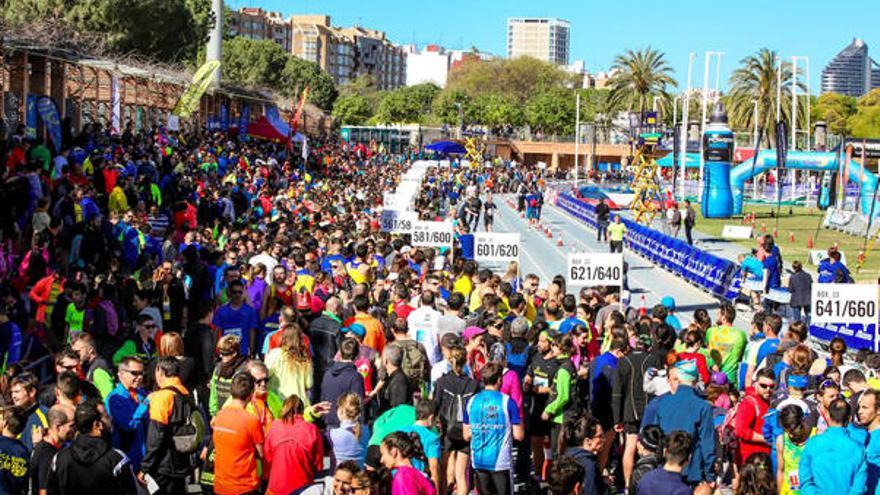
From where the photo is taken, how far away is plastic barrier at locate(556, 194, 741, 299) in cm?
2789

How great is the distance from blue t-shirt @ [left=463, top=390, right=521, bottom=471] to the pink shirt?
6.45ft

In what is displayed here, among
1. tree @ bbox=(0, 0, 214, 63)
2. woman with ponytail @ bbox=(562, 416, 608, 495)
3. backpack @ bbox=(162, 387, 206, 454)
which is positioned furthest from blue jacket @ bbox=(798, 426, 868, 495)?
tree @ bbox=(0, 0, 214, 63)

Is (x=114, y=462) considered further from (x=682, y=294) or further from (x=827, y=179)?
(x=827, y=179)

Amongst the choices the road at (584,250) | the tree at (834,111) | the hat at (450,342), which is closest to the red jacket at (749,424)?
the hat at (450,342)

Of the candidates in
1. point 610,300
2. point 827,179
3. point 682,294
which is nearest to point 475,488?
point 610,300

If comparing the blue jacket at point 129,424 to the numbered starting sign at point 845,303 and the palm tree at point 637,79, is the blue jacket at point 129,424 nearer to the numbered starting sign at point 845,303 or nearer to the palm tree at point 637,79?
the numbered starting sign at point 845,303

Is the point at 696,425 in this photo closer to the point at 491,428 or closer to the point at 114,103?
the point at 491,428

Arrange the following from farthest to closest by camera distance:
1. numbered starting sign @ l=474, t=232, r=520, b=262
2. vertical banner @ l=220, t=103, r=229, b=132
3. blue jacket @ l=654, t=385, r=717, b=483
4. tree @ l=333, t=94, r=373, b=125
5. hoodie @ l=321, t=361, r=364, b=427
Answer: tree @ l=333, t=94, r=373, b=125, vertical banner @ l=220, t=103, r=229, b=132, numbered starting sign @ l=474, t=232, r=520, b=262, hoodie @ l=321, t=361, r=364, b=427, blue jacket @ l=654, t=385, r=717, b=483

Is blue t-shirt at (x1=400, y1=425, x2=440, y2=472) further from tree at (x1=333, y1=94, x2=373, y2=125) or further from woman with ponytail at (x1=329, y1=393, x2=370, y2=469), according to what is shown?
tree at (x1=333, y1=94, x2=373, y2=125)

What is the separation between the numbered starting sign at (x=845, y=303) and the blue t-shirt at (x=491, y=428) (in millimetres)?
7460

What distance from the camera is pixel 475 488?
10781 millimetres

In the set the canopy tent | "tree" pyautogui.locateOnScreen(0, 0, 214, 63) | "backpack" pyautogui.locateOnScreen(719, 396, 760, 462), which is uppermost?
"tree" pyautogui.locateOnScreen(0, 0, 214, 63)

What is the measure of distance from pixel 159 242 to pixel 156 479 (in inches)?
483

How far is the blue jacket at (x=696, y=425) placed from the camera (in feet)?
33.0
